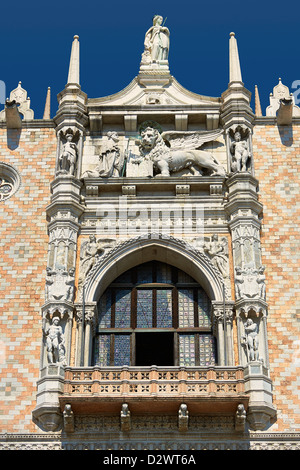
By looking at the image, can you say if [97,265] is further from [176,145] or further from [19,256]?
[176,145]

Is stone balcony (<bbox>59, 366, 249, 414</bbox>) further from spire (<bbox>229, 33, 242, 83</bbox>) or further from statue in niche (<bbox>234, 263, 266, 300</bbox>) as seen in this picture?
spire (<bbox>229, 33, 242, 83</bbox>)

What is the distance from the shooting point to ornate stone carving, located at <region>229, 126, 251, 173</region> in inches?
921

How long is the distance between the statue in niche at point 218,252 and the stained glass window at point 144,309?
6.06 feet

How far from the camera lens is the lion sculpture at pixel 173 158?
2358cm

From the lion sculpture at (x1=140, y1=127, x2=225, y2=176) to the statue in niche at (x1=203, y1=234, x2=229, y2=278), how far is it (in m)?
2.10

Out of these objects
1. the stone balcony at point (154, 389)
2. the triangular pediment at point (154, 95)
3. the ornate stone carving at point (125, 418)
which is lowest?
the ornate stone carving at point (125, 418)

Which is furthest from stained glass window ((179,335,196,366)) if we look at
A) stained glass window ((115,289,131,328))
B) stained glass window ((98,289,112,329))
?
stained glass window ((98,289,112,329))

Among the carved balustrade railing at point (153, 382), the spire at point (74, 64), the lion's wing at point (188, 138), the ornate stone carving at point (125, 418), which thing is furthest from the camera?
the spire at point (74, 64)

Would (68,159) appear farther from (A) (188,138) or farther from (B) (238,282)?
(B) (238,282)

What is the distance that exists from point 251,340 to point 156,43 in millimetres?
10507

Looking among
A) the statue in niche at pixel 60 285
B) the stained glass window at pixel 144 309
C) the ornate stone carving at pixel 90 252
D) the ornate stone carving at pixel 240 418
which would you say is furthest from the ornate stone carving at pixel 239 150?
the ornate stone carving at pixel 240 418

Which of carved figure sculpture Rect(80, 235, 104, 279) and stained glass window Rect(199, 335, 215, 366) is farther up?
carved figure sculpture Rect(80, 235, 104, 279)

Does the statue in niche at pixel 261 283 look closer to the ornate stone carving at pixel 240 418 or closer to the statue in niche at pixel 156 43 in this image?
the ornate stone carving at pixel 240 418
